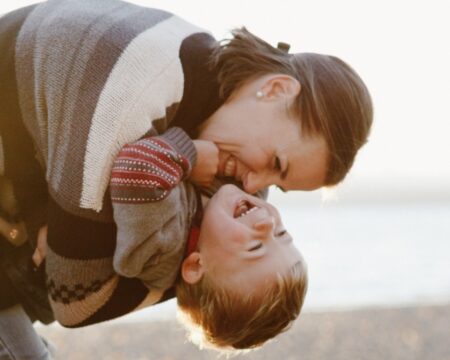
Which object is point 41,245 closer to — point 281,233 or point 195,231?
point 195,231

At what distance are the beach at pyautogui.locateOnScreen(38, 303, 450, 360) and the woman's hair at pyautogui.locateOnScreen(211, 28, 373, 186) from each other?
274 cm

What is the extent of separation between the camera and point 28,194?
165 cm

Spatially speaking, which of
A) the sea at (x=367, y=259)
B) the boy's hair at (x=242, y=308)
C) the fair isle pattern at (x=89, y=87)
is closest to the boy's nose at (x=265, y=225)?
the boy's hair at (x=242, y=308)

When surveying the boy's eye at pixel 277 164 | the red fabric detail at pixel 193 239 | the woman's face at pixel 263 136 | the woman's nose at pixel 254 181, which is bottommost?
the red fabric detail at pixel 193 239

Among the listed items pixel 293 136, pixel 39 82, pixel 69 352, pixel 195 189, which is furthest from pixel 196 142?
pixel 69 352

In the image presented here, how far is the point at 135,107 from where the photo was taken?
4.80 feet

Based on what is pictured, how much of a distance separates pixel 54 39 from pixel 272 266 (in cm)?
74

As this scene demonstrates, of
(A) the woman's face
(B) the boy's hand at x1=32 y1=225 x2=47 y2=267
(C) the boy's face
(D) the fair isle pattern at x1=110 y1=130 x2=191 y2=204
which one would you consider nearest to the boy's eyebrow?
(A) the woman's face

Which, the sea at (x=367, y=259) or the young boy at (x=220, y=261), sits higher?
the young boy at (x=220, y=261)

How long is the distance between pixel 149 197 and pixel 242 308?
0.48 metres

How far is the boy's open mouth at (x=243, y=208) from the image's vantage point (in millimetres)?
1691

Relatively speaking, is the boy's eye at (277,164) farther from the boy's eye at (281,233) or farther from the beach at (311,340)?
the beach at (311,340)

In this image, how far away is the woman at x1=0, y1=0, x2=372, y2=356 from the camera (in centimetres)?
147

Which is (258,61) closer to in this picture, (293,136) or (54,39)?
(293,136)
